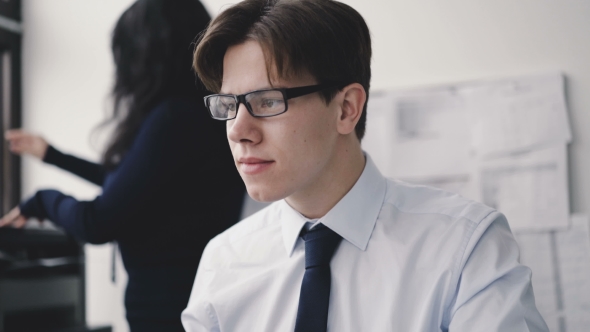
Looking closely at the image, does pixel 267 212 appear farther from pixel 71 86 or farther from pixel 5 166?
pixel 5 166

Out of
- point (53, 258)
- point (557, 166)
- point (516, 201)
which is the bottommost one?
point (53, 258)

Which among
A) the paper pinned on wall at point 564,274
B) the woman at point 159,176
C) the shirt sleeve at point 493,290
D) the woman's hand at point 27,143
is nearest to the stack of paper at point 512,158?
the paper pinned on wall at point 564,274

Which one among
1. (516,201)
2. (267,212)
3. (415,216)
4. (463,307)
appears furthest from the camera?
(516,201)

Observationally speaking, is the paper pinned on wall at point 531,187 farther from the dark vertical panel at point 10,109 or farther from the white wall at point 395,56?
the dark vertical panel at point 10,109

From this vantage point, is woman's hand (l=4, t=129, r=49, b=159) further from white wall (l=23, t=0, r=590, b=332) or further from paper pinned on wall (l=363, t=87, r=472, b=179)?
paper pinned on wall (l=363, t=87, r=472, b=179)

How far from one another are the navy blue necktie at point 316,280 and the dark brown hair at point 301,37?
0.25 metres

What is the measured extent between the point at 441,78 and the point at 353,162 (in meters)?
0.75

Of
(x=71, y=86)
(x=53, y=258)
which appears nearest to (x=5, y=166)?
(x=71, y=86)

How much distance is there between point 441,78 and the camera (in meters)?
1.68

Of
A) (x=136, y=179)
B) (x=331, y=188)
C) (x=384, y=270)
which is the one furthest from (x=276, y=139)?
(x=136, y=179)

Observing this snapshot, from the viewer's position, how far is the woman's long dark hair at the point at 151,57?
138 cm

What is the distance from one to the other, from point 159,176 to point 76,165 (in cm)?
47

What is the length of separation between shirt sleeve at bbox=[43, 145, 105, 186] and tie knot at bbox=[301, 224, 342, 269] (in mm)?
830

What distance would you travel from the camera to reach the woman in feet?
4.30
